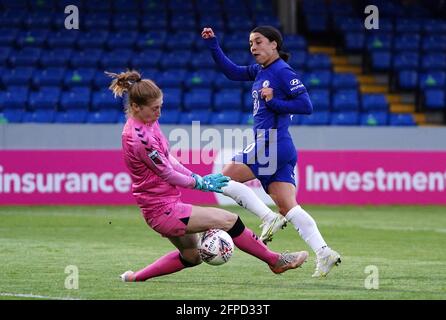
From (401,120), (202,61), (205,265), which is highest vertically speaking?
(202,61)

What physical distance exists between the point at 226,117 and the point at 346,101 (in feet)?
9.50

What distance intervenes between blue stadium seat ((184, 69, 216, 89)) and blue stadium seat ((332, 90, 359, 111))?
2.76 metres

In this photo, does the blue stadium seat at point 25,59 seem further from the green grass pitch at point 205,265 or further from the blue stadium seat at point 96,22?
the green grass pitch at point 205,265

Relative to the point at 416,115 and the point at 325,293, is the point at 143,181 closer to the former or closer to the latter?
the point at 325,293

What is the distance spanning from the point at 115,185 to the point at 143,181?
11.1m

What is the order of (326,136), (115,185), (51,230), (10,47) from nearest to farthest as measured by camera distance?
1. (51,230)
2. (115,185)
3. (326,136)
4. (10,47)

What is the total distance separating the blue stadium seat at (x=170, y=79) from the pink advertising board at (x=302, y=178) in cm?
370

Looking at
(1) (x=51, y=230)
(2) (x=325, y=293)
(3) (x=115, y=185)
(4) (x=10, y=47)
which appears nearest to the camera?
(2) (x=325, y=293)

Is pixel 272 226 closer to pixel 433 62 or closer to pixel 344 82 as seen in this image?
pixel 344 82

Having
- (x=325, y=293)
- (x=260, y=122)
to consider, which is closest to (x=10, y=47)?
(x=260, y=122)

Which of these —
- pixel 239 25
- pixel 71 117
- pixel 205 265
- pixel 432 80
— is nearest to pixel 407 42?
pixel 432 80

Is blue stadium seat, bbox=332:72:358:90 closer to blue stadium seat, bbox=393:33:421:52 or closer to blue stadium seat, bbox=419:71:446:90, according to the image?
blue stadium seat, bbox=419:71:446:90

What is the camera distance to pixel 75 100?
22.4 metres

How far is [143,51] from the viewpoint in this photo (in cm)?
2422
